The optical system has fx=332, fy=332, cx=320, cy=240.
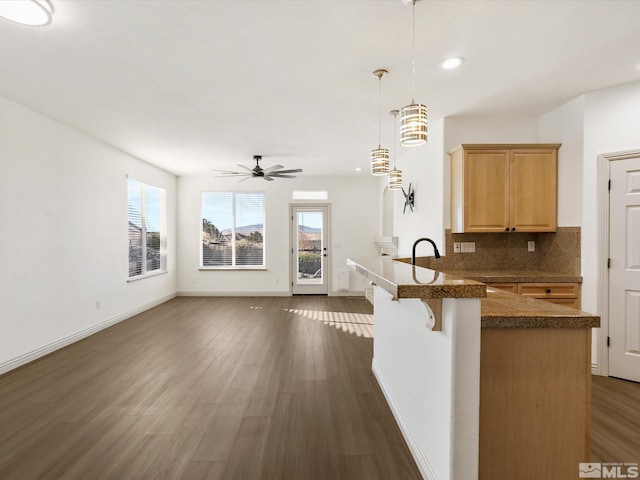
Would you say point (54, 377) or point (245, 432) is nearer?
point (245, 432)

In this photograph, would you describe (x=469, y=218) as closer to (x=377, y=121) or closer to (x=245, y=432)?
(x=377, y=121)

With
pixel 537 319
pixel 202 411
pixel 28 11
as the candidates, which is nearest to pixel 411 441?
pixel 537 319

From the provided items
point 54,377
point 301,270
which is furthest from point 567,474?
point 301,270

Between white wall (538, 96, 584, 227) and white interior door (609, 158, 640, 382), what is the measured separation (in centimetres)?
29

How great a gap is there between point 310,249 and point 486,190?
472cm

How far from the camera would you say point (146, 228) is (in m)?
6.46

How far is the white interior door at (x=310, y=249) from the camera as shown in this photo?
7.83 m

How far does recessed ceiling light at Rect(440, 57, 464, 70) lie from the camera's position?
2.69 metres

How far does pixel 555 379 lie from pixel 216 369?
3.00 m

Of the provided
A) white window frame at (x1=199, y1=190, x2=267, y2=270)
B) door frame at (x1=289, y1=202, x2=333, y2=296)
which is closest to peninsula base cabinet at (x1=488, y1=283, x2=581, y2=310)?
door frame at (x1=289, y1=202, x2=333, y2=296)

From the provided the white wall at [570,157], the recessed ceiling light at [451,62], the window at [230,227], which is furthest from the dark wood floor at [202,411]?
the window at [230,227]

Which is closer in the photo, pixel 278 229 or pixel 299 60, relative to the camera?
pixel 299 60

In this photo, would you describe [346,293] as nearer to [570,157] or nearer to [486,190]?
[486,190]

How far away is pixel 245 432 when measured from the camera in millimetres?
2379
